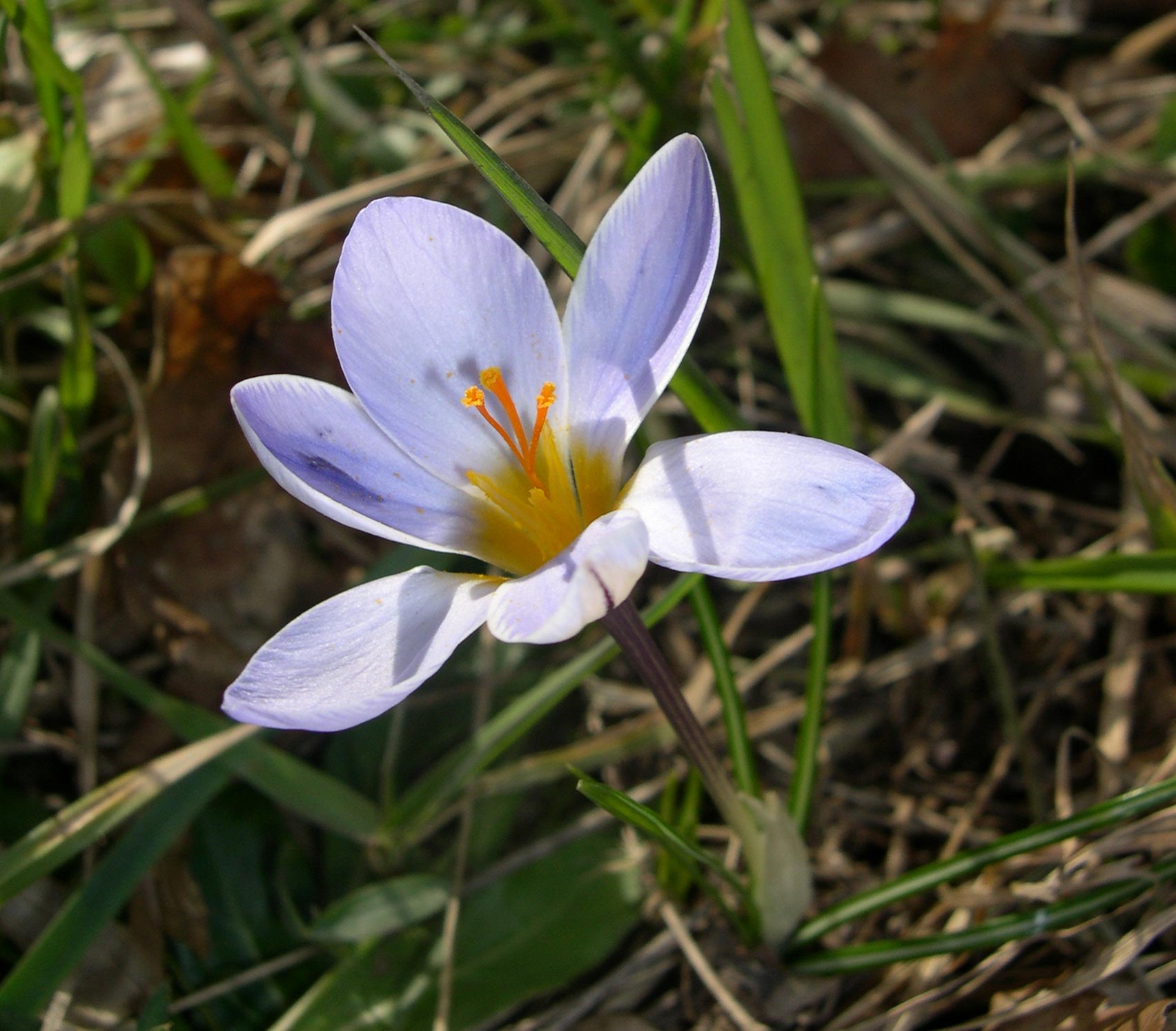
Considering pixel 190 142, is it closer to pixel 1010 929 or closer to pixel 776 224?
pixel 776 224

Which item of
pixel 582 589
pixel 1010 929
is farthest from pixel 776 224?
pixel 1010 929

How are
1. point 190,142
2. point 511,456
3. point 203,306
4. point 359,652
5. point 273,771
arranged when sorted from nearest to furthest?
point 359,652 → point 511,456 → point 273,771 → point 203,306 → point 190,142

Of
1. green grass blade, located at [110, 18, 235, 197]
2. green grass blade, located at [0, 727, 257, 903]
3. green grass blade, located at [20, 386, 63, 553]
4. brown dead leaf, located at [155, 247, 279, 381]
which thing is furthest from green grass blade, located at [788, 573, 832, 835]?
green grass blade, located at [110, 18, 235, 197]

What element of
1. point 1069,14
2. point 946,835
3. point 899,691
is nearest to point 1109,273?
point 1069,14

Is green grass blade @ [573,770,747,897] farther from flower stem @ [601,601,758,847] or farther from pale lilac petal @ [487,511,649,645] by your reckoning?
pale lilac petal @ [487,511,649,645]

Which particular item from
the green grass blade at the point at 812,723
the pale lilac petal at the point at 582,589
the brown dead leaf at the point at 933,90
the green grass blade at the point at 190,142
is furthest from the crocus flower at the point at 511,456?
the brown dead leaf at the point at 933,90

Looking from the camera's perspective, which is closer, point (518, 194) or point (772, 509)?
point (772, 509)
